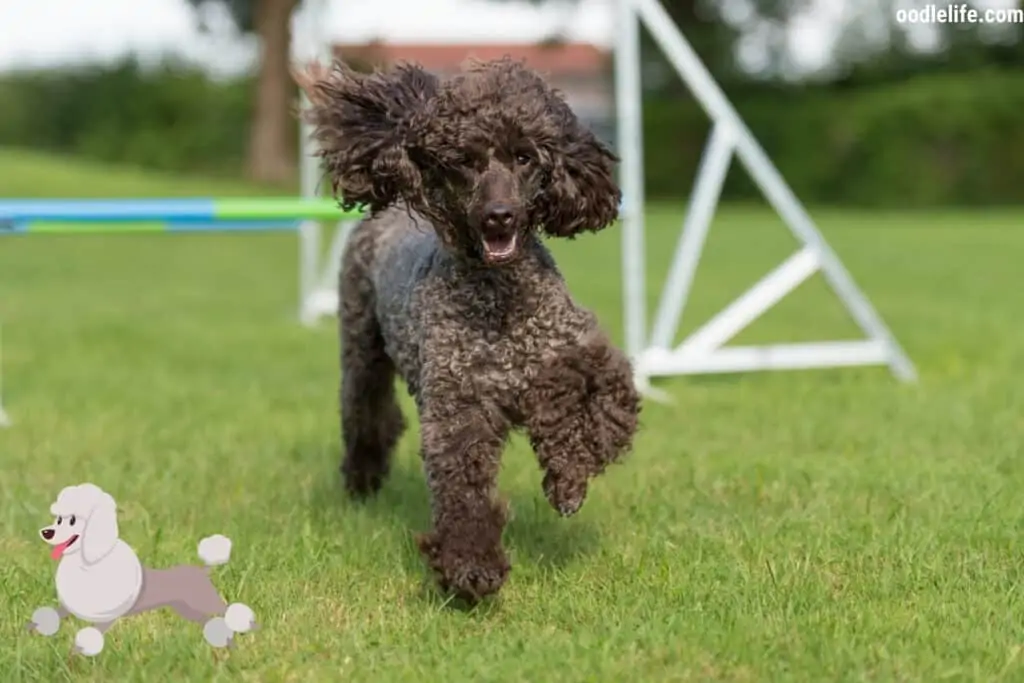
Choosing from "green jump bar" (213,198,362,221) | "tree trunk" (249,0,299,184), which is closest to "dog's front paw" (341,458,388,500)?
"green jump bar" (213,198,362,221)

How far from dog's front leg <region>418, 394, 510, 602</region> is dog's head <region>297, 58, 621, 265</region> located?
51 cm

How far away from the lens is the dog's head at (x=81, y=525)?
3033mm

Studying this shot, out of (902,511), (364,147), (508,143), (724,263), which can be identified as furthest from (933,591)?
(724,263)

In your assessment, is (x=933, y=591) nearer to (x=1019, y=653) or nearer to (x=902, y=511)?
(x=1019, y=653)

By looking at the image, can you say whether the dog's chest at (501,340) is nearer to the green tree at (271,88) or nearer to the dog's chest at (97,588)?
the dog's chest at (97,588)

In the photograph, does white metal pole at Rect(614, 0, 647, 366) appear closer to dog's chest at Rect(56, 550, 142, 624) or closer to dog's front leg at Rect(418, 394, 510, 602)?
dog's front leg at Rect(418, 394, 510, 602)

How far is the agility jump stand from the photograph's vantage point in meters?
7.31

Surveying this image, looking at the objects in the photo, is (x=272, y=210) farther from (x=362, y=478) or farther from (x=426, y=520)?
(x=426, y=520)

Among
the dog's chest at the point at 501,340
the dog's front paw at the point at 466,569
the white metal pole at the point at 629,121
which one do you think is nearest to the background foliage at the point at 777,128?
the white metal pole at the point at 629,121

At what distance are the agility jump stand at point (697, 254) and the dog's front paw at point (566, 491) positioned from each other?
10.6 ft

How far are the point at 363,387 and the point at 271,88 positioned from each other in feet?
92.0

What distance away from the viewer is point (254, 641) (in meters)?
3.63

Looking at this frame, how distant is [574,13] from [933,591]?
3346 centimetres

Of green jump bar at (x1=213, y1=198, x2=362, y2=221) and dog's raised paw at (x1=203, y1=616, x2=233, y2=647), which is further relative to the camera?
green jump bar at (x1=213, y1=198, x2=362, y2=221)
